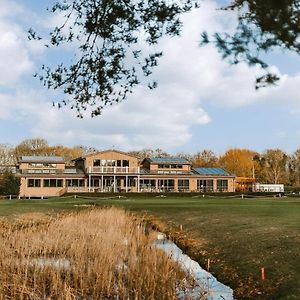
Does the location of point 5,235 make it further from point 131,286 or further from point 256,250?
point 256,250

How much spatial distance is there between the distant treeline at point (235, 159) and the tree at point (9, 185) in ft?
76.2

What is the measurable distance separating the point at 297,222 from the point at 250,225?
1788 mm

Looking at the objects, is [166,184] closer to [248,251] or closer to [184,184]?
[184,184]

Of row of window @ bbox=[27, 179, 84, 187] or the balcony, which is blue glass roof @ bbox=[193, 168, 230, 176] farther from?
row of window @ bbox=[27, 179, 84, 187]

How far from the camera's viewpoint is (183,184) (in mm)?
62500

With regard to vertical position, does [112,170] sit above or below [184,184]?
above

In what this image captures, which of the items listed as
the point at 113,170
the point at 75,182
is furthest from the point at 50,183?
the point at 113,170

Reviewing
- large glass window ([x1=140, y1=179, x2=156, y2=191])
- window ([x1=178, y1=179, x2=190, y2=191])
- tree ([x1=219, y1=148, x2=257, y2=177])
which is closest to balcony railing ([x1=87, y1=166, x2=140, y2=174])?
large glass window ([x1=140, y1=179, x2=156, y2=191])

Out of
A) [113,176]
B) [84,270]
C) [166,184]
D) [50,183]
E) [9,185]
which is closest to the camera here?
[84,270]

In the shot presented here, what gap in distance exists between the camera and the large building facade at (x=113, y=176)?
2302 inches

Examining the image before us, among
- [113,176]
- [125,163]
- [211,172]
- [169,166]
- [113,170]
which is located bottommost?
[113,176]

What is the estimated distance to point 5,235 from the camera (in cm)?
1369

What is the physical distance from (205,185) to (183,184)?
3.03 meters

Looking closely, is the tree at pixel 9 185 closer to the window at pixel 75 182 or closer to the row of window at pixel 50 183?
the row of window at pixel 50 183
